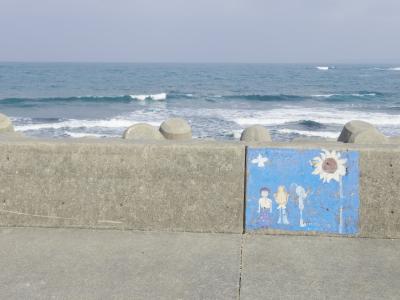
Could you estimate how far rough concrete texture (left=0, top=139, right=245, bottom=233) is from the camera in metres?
3.83

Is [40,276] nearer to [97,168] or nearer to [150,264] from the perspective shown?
[150,264]

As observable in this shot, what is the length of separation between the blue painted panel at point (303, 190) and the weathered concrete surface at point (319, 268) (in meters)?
0.13

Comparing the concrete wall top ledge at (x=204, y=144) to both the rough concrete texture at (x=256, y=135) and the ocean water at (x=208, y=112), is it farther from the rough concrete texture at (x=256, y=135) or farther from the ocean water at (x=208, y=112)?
the ocean water at (x=208, y=112)

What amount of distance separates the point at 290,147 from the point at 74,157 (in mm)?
1832

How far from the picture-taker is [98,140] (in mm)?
4016

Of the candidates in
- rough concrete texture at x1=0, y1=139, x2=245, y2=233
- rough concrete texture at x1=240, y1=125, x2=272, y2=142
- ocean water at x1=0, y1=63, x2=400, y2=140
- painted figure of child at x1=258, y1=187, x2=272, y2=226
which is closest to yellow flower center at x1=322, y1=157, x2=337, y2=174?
painted figure of child at x1=258, y1=187, x2=272, y2=226

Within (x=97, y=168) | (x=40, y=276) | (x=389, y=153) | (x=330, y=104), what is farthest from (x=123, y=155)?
(x=330, y=104)

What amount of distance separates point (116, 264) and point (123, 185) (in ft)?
2.64

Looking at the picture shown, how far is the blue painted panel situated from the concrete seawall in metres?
0.08

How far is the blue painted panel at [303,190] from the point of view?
3.72m

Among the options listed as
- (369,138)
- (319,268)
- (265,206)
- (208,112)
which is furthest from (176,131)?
(208,112)

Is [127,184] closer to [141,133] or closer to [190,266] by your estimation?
[190,266]

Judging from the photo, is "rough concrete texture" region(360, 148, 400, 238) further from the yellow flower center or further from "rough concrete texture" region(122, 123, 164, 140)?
"rough concrete texture" region(122, 123, 164, 140)

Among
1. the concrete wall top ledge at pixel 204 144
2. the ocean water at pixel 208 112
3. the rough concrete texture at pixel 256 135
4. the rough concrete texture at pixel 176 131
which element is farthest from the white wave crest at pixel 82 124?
the concrete wall top ledge at pixel 204 144
